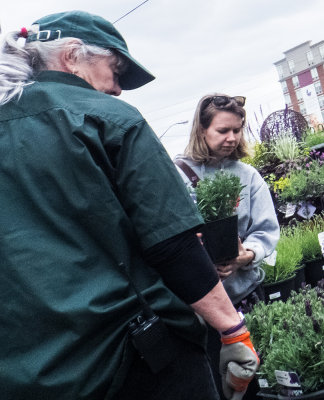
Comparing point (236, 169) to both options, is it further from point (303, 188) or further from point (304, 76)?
point (304, 76)

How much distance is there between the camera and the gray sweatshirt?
213cm

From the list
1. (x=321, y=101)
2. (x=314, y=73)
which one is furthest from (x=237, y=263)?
(x=321, y=101)

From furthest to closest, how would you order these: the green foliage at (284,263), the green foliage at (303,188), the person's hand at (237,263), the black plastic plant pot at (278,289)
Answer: the green foliage at (303,188)
the green foliage at (284,263)
the black plastic plant pot at (278,289)
the person's hand at (237,263)

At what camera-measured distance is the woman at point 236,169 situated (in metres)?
2.18

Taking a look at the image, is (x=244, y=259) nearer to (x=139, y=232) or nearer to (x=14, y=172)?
(x=139, y=232)

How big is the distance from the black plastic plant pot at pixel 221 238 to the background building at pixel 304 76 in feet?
185

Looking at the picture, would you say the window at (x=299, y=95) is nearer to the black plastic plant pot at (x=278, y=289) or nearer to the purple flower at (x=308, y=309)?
the black plastic plant pot at (x=278, y=289)

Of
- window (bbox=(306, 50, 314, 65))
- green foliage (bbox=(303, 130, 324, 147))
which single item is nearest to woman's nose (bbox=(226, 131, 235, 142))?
green foliage (bbox=(303, 130, 324, 147))

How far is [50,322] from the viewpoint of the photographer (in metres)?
1.02

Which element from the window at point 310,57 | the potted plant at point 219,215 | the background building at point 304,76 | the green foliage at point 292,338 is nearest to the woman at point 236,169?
the green foliage at point 292,338

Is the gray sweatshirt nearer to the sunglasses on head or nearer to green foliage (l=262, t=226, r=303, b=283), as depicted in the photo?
the sunglasses on head

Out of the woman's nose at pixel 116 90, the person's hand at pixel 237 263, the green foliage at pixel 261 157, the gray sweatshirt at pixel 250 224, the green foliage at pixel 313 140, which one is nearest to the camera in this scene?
the woman's nose at pixel 116 90

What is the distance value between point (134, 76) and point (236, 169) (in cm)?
104

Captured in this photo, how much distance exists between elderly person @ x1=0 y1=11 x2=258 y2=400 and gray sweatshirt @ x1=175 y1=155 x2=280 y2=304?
93cm
